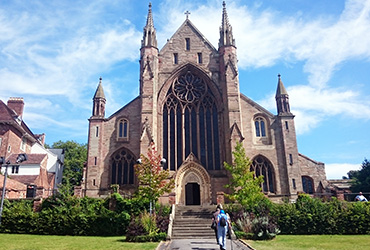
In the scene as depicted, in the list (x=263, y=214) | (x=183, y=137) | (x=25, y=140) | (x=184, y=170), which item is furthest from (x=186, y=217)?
(x=25, y=140)

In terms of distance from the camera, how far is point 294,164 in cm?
3306

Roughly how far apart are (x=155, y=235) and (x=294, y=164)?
20.1 metres

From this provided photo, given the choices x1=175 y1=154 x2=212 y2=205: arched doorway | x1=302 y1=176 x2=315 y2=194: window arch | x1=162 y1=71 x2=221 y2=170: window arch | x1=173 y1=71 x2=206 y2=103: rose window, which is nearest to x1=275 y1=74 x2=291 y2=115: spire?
x1=162 y1=71 x2=221 y2=170: window arch

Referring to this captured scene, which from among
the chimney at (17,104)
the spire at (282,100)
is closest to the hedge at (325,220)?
the spire at (282,100)

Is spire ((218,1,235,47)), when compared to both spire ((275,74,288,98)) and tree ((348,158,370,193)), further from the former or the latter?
tree ((348,158,370,193))

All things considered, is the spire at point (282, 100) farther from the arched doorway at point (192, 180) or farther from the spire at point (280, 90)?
the arched doorway at point (192, 180)

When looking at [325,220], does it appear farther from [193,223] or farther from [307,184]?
[307,184]

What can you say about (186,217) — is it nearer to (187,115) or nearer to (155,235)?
(155,235)

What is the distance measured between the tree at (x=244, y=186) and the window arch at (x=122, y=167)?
451 inches

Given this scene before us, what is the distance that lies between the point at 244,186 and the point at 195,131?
1021cm

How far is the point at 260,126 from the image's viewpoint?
1393 inches

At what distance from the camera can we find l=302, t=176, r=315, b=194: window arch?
34.3 m

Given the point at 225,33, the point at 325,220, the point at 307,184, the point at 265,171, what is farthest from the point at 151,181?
the point at 225,33

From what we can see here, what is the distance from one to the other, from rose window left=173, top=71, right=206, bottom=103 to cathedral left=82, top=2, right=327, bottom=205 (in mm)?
119
